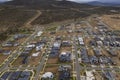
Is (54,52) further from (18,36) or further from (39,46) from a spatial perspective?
(18,36)

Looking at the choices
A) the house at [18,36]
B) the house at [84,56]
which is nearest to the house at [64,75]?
the house at [84,56]

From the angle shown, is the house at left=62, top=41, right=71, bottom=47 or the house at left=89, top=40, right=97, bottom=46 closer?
the house at left=62, top=41, right=71, bottom=47

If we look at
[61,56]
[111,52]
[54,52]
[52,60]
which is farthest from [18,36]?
[111,52]

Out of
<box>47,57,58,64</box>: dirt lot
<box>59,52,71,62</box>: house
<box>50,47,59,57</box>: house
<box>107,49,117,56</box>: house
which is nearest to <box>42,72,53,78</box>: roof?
<box>47,57,58,64</box>: dirt lot

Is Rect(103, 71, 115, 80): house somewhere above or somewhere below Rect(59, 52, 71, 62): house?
below

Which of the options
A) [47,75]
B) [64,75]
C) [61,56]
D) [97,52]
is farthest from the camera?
[97,52]

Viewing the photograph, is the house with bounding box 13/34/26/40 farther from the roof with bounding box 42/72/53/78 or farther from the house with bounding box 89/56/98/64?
the house with bounding box 89/56/98/64

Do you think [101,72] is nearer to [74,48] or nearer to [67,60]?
[67,60]

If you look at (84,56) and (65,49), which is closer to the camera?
(84,56)

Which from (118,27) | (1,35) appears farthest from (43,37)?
(118,27)
